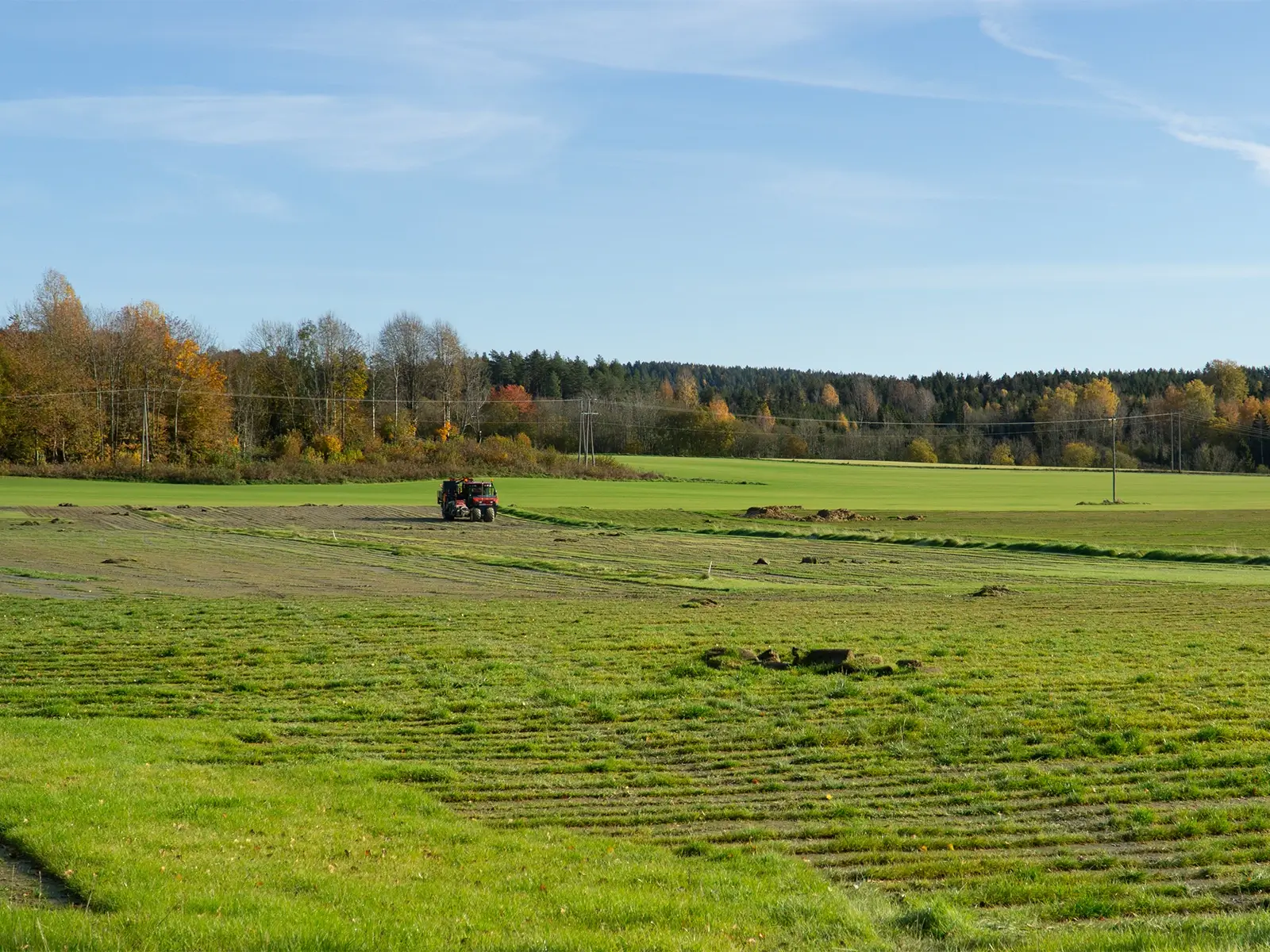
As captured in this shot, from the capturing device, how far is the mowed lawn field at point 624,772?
746 centimetres

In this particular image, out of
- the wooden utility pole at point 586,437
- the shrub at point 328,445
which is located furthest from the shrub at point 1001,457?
the shrub at point 328,445

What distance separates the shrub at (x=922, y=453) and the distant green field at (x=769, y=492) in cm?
3713

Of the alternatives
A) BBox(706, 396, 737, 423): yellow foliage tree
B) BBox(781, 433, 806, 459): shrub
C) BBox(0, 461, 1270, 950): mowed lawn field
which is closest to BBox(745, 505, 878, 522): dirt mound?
BBox(0, 461, 1270, 950): mowed lawn field

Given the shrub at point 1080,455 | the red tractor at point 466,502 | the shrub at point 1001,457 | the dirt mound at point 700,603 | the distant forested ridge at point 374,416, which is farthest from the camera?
the shrub at point 1001,457

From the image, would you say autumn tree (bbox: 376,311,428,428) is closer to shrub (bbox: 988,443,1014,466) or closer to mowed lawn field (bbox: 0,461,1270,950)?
shrub (bbox: 988,443,1014,466)

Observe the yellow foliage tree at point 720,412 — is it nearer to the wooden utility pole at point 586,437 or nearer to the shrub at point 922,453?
the shrub at point 922,453

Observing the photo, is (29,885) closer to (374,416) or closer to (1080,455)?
(374,416)

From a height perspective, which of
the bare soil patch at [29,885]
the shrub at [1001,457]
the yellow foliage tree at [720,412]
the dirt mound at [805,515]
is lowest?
the dirt mound at [805,515]

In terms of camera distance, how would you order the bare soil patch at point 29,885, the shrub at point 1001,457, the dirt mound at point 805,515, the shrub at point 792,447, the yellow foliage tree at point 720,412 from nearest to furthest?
the bare soil patch at point 29,885 < the dirt mound at point 805,515 < the yellow foliage tree at point 720,412 < the shrub at point 1001,457 < the shrub at point 792,447

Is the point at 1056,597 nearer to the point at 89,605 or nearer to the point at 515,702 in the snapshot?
the point at 515,702

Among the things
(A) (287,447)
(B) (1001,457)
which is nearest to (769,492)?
(A) (287,447)

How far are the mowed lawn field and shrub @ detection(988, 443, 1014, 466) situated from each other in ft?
481

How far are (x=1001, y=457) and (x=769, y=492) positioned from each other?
264 feet

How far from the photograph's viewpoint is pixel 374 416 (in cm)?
13088
